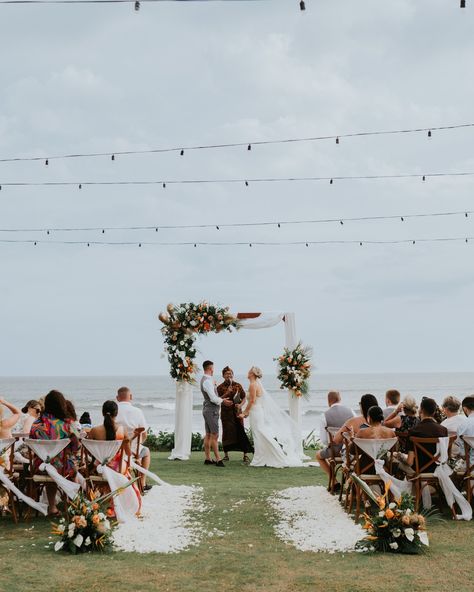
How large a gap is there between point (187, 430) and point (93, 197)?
4746 mm

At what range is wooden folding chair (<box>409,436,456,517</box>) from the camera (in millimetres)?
→ 7188

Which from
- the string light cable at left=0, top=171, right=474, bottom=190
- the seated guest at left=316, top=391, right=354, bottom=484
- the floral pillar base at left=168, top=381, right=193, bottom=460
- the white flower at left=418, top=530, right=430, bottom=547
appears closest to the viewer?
the white flower at left=418, top=530, right=430, bottom=547

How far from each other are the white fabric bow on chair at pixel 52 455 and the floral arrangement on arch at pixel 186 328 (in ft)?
20.4

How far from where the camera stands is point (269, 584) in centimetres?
500

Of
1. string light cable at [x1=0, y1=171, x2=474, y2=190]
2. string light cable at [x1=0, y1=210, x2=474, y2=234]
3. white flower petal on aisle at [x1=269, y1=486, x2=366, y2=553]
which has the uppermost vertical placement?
string light cable at [x1=0, y1=171, x2=474, y2=190]

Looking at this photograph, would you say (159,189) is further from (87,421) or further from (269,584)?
(269,584)

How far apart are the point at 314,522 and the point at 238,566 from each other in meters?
1.77

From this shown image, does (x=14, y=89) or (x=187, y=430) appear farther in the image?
(x=187, y=430)

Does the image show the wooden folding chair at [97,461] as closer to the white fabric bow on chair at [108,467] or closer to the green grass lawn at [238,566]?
the white fabric bow on chair at [108,467]

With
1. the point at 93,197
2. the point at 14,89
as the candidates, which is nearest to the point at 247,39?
the point at 14,89

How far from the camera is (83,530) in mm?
5883

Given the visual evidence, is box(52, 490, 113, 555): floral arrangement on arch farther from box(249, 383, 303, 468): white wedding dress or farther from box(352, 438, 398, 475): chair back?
box(249, 383, 303, 468): white wedding dress

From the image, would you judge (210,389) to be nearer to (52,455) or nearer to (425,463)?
(52,455)

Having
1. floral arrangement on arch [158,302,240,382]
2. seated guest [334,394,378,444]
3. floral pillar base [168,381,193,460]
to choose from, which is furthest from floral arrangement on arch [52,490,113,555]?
floral arrangement on arch [158,302,240,382]
